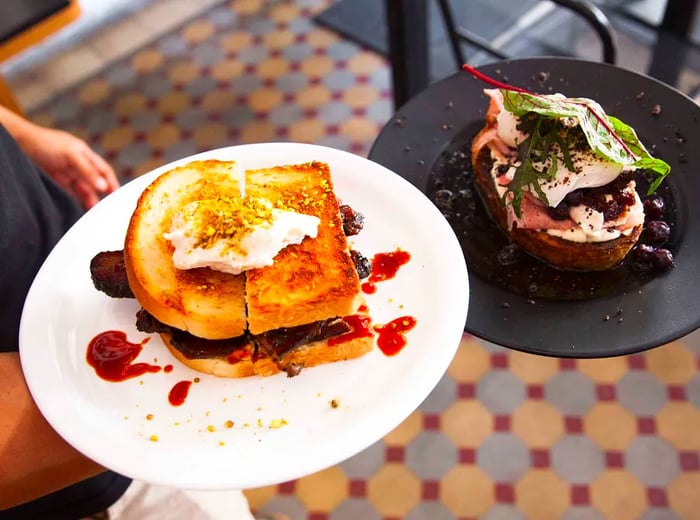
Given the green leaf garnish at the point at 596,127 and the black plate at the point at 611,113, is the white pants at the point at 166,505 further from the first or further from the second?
the green leaf garnish at the point at 596,127

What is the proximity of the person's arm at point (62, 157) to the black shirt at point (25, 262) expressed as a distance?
0.26 m

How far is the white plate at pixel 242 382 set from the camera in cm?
130

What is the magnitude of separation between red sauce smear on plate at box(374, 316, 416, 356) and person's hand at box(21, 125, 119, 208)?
113 cm

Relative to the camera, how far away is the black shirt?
1.71 meters

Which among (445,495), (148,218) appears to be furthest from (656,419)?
(148,218)

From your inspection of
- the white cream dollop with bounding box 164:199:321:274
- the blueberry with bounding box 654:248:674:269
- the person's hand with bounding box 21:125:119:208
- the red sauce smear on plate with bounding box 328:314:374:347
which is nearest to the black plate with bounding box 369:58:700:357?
the blueberry with bounding box 654:248:674:269

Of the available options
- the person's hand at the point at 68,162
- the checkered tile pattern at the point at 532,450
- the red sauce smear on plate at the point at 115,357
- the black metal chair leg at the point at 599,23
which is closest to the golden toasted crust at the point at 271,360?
the red sauce smear on plate at the point at 115,357

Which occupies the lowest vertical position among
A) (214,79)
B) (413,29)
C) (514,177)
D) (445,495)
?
(445,495)

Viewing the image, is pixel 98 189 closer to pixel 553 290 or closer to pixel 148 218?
pixel 148 218

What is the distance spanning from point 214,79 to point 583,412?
277cm

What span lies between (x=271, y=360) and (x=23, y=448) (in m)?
0.53

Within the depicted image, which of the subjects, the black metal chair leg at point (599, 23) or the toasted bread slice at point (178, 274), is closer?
the toasted bread slice at point (178, 274)

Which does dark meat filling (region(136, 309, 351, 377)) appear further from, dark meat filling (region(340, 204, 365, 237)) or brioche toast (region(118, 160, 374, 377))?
dark meat filling (region(340, 204, 365, 237))

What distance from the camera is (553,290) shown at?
1.66 m
